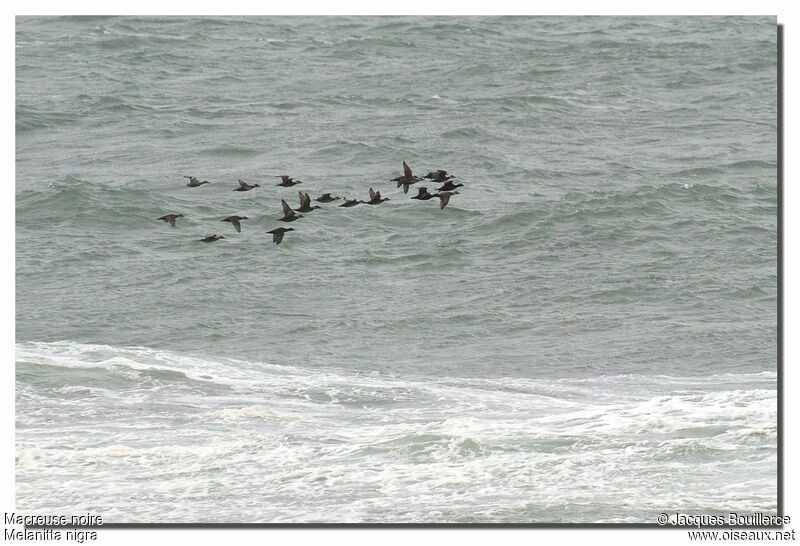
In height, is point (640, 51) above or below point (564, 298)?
above

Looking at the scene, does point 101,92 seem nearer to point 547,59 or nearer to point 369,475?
point 547,59

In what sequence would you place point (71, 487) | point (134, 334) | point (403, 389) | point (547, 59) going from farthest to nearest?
point (547, 59) < point (134, 334) < point (403, 389) < point (71, 487)

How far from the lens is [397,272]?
1316 inches

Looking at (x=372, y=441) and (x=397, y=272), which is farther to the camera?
(x=397, y=272)

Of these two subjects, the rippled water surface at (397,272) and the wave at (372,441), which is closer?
the wave at (372,441)

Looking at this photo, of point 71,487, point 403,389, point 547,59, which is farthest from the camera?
point 547,59

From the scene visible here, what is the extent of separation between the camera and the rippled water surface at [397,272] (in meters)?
21.6

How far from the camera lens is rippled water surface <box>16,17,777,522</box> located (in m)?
21.6

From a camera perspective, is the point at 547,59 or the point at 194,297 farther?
the point at 547,59

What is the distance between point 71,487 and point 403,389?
7.07 meters

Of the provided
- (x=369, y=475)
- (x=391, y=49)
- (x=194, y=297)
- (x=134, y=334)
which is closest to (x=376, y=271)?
(x=194, y=297)

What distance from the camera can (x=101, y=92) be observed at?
46438 millimetres

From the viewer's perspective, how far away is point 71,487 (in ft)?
68.4

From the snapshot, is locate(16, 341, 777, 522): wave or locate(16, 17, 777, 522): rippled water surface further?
locate(16, 17, 777, 522): rippled water surface
